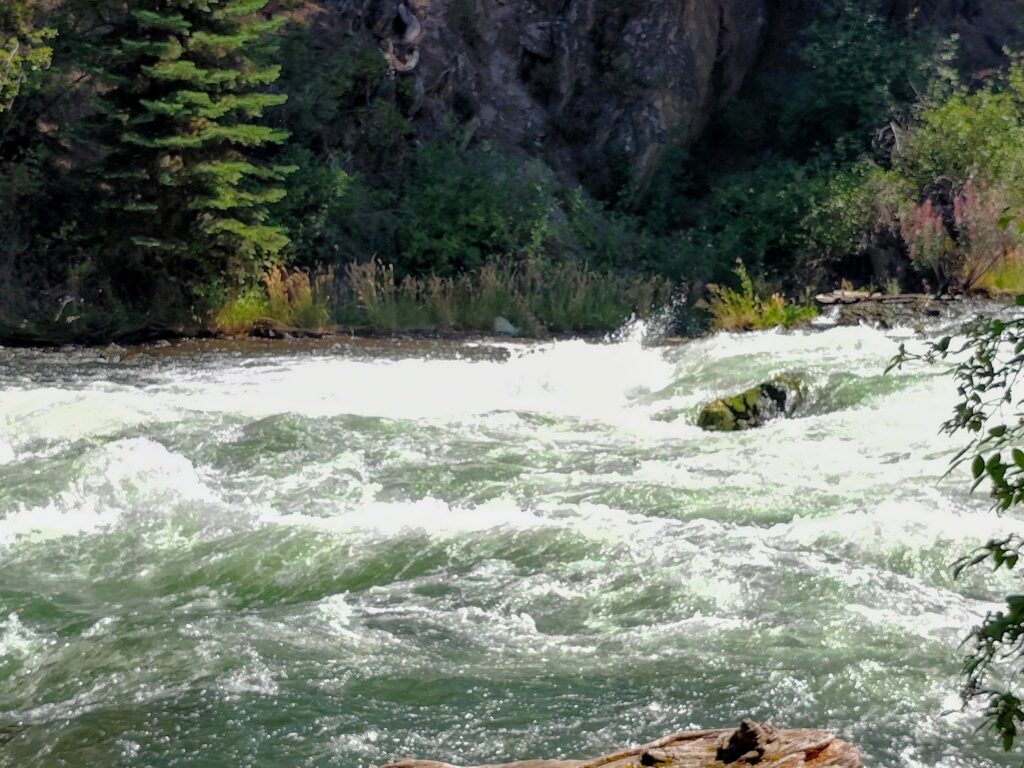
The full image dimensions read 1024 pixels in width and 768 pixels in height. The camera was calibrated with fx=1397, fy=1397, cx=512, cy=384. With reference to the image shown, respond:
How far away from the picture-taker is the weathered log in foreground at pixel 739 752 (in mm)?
3588

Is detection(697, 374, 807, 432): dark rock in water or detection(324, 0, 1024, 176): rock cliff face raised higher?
detection(324, 0, 1024, 176): rock cliff face

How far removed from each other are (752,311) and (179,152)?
7.53 meters

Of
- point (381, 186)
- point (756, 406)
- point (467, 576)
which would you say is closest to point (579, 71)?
point (381, 186)

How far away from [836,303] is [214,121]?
8134 millimetres

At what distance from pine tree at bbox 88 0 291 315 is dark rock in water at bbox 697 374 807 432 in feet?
25.4

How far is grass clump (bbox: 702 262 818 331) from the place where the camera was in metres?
17.6

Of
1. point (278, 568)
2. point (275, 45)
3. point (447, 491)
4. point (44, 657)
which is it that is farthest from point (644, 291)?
point (44, 657)

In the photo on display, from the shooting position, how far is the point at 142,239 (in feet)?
55.4

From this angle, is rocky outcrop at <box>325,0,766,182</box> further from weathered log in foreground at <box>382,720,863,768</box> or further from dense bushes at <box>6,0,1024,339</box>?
weathered log in foreground at <box>382,720,863,768</box>

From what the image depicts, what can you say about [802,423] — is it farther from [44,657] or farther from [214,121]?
[214,121]

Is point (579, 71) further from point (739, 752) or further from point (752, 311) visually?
point (739, 752)

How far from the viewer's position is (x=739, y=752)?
12.0 feet

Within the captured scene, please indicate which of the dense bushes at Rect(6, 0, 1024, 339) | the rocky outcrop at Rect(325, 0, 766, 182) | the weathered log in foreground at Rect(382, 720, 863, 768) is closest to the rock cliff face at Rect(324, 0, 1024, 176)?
the rocky outcrop at Rect(325, 0, 766, 182)

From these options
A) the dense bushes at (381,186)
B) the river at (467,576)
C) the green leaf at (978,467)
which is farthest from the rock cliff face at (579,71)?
the green leaf at (978,467)
